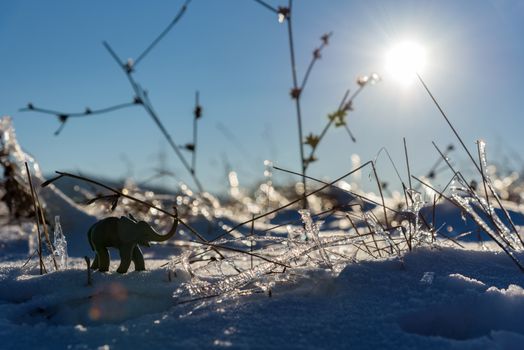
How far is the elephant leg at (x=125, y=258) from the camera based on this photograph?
67.4 inches

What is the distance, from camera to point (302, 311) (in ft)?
4.26

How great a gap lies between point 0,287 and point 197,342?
2.68ft

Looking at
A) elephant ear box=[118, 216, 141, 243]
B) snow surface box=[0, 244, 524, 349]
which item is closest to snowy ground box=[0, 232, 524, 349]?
snow surface box=[0, 244, 524, 349]

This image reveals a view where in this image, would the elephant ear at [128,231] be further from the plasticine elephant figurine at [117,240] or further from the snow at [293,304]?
the snow at [293,304]

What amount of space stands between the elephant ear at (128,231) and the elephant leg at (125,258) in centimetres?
3

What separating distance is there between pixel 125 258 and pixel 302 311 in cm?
68

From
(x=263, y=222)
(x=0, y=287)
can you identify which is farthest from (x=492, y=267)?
(x=263, y=222)

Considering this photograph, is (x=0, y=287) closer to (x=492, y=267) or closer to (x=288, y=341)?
(x=288, y=341)

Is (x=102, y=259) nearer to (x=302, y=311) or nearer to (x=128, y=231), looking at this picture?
(x=128, y=231)

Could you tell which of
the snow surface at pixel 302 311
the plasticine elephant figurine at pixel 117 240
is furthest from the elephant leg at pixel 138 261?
the snow surface at pixel 302 311

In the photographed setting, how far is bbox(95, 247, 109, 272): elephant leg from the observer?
1.73 metres

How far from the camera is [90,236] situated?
69.7 inches

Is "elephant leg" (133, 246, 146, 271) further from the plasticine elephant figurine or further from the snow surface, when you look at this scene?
the snow surface

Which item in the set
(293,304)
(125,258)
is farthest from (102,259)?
(293,304)
